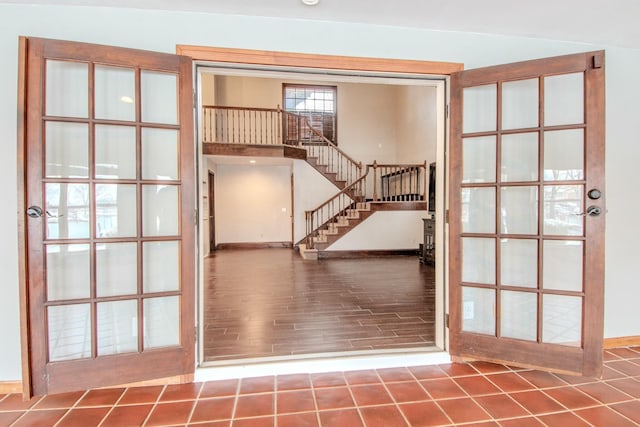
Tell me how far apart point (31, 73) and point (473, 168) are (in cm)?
283

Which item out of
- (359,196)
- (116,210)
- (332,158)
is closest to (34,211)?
(116,210)

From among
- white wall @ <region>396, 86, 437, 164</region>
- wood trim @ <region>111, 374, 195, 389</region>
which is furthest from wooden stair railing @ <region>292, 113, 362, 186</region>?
wood trim @ <region>111, 374, 195, 389</region>

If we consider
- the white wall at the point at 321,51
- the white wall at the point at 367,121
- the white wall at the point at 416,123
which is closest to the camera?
the white wall at the point at 321,51

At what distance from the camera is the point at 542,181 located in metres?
2.15

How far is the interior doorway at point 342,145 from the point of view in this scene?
239cm

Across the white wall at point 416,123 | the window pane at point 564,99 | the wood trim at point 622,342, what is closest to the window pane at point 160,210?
the window pane at point 564,99

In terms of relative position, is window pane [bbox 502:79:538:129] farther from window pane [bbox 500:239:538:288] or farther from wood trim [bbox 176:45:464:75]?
window pane [bbox 500:239:538:288]

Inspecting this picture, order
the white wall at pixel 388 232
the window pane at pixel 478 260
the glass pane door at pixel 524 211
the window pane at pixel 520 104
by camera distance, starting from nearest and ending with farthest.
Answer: the glass pane door at pixel 524 211, the window pane at pixel 520 104, the window pane at pixel 478 260, the white wall at pixel 388 232

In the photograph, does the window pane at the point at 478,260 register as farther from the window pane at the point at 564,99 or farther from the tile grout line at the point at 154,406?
the tile grout line at the point at 154,406

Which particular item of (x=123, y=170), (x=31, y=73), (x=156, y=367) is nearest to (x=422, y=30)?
(x=123, y=170)

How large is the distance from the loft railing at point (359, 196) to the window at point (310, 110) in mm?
2170

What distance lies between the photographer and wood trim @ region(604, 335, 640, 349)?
8.41 ft

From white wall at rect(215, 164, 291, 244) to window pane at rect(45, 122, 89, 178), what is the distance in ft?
23.6

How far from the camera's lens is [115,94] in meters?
1.99
